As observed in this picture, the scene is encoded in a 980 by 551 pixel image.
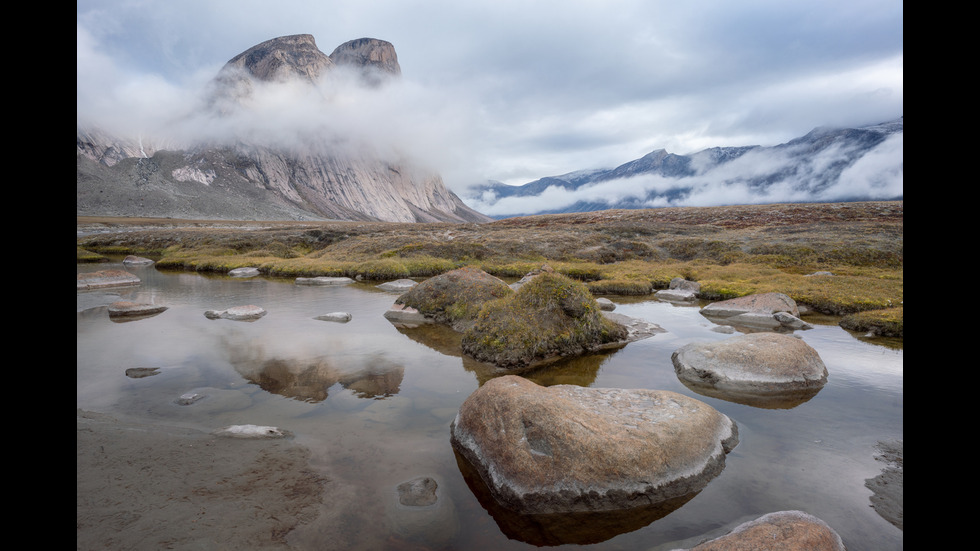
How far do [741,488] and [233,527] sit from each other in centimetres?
773

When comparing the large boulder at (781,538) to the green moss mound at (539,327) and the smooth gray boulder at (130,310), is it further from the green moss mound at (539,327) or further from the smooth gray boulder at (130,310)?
the smooth gray boulder at (130,310)

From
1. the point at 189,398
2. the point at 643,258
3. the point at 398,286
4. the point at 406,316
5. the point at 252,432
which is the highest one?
the point at 643,258

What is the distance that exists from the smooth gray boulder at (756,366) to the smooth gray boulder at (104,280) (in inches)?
1363

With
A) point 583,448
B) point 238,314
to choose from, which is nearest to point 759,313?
point 583,448

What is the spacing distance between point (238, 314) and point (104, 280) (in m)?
17.3

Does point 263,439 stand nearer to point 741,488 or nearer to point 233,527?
point 233,527

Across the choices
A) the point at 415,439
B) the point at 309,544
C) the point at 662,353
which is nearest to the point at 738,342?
the point at 662,353

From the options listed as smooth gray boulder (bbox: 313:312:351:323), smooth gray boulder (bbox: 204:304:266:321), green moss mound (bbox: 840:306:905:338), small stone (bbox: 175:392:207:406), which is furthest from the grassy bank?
small stone (bbox: 175:392:207:406)

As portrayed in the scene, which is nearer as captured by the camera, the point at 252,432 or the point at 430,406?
the point at 252,432

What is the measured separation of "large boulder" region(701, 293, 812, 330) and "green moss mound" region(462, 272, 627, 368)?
7.37 m

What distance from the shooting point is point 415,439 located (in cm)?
891

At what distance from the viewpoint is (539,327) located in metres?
14.5

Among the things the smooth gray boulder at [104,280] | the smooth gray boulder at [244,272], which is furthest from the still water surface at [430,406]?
the smooth gray boulder at [244,272]

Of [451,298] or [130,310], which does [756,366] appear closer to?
[451,298]
